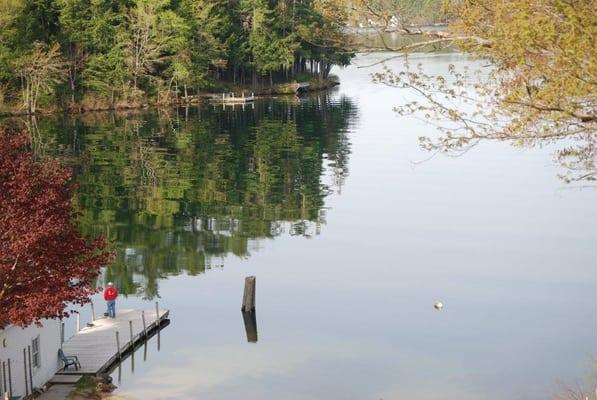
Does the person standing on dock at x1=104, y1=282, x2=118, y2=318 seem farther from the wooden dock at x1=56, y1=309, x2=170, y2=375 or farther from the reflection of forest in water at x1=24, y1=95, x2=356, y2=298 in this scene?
the reflection of forest in water at x1=24, y1=95, x2=356, y2=298

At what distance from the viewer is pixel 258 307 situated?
158 ft

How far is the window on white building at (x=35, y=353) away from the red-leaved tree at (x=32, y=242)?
4.42 metres

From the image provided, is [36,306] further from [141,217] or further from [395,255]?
[141,217]

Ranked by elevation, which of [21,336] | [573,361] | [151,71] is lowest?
[573,361]

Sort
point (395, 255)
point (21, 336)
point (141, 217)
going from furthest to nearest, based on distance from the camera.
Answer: point (141, 217) < point (395, 255) < point (21, 336)

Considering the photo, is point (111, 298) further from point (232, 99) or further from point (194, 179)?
point (232, 99)

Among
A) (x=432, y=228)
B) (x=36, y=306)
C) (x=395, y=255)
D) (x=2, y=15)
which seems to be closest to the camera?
(x=36, y=306)

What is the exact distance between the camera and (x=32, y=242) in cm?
2745

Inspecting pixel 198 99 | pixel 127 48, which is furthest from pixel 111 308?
pixel 198 99

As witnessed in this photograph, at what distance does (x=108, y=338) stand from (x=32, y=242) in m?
14.1

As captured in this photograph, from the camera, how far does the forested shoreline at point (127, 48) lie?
5295 inches

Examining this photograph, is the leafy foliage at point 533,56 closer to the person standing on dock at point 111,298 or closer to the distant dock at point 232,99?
the person standing on dock at point 111,298

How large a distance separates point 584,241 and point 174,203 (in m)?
30.9

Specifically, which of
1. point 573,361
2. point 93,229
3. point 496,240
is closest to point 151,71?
point 93,229
